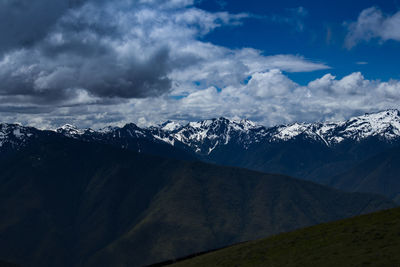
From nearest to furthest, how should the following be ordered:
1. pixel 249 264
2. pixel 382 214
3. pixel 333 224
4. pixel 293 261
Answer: pixel 293 261 → pixel 249 264 → pixel 382 214 → pixel 333 224

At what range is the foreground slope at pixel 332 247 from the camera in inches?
2808

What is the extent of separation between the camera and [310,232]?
10294 centimetres

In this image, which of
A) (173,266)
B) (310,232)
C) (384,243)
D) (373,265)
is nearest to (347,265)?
(373,265)

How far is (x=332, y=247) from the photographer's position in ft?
272

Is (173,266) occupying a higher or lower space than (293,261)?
lower

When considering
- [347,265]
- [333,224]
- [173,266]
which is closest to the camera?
[347,265]

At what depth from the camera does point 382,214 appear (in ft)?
322

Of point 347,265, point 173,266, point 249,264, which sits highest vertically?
point 347,265

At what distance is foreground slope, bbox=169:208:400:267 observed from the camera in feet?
234

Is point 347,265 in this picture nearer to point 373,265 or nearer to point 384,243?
point 373,265

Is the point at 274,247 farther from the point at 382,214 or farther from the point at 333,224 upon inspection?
the point at 382,214

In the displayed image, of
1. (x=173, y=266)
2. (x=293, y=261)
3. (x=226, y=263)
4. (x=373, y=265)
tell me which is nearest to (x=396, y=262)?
(x=373, y=265)

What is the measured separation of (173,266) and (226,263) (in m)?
27.0

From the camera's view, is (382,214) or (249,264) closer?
(249,264)
